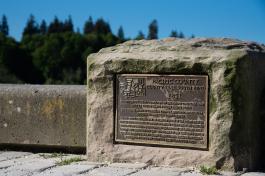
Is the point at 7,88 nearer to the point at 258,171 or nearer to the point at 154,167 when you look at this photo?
the point at 154,167

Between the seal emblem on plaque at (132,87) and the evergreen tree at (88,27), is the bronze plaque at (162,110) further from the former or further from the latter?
the evergreen tree at (88,27)

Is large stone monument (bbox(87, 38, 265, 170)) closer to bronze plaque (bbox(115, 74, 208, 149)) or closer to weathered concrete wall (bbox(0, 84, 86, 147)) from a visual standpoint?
bronze plaque (bbox(115, 74, 208, 149))

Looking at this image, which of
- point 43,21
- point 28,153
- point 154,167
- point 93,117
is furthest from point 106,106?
point 43,21

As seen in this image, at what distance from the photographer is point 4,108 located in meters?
6.95

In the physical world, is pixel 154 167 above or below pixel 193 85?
below

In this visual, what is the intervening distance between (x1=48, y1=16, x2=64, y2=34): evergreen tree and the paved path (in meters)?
91.4

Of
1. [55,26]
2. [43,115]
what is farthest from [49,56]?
[43,115]

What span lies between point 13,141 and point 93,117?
149 cm

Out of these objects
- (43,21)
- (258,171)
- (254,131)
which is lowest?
(258,171)

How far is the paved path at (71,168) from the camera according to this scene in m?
5.29

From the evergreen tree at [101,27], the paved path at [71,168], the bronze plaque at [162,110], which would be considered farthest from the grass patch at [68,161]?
the evergreen tree at [101,27]

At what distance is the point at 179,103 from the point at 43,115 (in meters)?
1.99

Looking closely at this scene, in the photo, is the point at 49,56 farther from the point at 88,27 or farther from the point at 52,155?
the point at 52,155

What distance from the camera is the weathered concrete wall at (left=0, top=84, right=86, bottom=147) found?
6.56 metres
